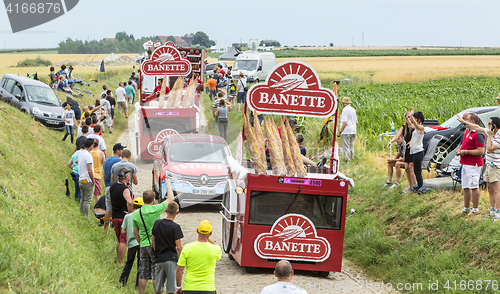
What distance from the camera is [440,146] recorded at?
536 inches

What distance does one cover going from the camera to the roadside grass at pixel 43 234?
19.2 feet

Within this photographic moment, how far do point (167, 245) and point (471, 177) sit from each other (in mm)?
6020

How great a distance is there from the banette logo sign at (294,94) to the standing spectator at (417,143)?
8.87ft

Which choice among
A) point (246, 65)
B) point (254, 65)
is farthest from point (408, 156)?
point (246, 65)

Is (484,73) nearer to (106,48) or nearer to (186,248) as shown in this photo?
(186,248)

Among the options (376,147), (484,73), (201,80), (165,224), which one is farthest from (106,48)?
(165,224)

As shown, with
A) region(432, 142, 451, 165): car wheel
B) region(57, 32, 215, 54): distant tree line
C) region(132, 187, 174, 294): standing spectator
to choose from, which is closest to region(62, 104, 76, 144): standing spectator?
region(132, 187, 174, 294): standing spectator

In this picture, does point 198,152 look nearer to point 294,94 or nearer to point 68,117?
point 294,94

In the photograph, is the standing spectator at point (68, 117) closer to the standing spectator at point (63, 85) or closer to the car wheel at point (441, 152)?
the standing spectator at point (63, 85)

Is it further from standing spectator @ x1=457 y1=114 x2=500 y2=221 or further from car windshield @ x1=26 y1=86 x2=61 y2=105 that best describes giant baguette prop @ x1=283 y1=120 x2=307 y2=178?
car windshield @ x1=26 y1=86 x2=61 y2=105

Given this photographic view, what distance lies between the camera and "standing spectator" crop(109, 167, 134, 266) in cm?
900

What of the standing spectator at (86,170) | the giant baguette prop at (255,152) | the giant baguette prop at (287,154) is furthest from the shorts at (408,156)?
the standing spectator at (86,170)

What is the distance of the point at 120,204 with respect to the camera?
9250 millimetres

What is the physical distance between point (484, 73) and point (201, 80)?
127ft
